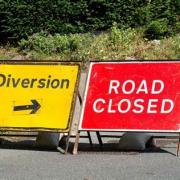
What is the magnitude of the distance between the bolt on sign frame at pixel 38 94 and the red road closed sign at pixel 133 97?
266 mm

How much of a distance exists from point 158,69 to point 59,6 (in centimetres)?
1080

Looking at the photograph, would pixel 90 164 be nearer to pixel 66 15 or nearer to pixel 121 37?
pixel 121 37

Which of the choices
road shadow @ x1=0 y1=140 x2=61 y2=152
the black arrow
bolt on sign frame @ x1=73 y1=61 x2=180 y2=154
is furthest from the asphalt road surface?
the black arrow

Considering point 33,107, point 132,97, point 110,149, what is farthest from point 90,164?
point 33,107

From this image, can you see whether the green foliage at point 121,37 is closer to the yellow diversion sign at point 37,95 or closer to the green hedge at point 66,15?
the green hedge at point 66,15

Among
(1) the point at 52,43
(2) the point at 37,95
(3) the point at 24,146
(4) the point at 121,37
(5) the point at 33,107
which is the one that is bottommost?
(1) the point at 52,43

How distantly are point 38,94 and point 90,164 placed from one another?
151cm

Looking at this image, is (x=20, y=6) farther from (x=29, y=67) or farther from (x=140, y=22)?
(x=29, y=67)

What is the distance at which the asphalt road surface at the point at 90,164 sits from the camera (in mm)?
7582

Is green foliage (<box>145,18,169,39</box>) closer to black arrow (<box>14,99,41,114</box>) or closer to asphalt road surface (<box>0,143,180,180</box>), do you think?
asphalt road surface (<box>0,143,180,180</box>)

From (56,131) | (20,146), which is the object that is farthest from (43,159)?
(20,146)

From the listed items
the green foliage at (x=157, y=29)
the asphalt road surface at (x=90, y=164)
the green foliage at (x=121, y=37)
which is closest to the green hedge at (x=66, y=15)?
the green foliage at (x=157, y=29)

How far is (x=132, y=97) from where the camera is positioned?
8820mm

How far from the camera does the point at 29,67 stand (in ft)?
30.2
